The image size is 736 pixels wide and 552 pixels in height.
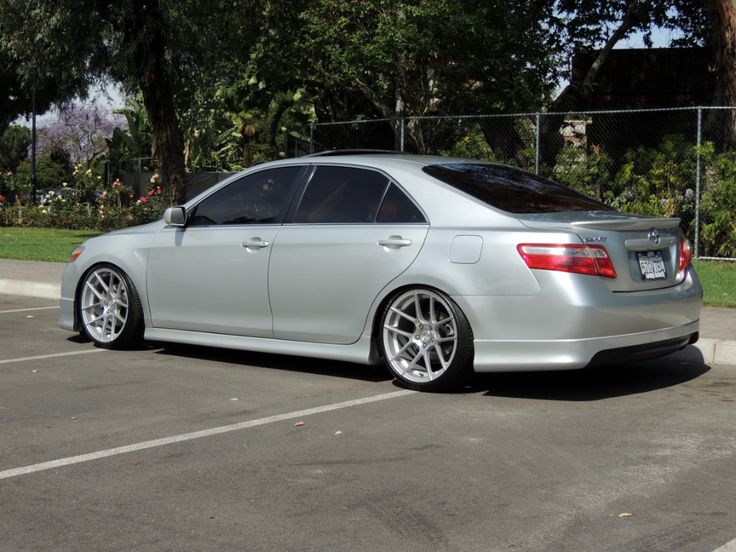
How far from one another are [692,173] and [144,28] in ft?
32.7

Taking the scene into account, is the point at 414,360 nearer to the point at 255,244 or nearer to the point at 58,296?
the point at 255,244

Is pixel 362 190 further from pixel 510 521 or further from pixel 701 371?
pixel 510 521

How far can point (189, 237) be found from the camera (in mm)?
8719

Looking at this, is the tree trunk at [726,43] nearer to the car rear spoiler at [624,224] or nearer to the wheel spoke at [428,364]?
the car rear spoiler at [624,224]

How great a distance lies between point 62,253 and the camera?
18797mm

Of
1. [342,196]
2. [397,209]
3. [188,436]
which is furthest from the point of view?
[342,196]

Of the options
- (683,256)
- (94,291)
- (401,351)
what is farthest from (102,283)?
(683,256)

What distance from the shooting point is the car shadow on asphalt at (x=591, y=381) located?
7449 millimetres

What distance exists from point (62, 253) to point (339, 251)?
1204 cm

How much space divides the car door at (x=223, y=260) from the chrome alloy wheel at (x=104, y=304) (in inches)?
15.6

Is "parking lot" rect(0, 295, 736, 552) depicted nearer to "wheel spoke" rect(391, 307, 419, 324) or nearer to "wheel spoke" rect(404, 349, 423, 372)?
"wheel spoke" rect(404, 349, 423, 372)

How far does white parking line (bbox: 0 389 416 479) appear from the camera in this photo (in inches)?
215

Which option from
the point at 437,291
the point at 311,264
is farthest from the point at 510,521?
the point at 311,264

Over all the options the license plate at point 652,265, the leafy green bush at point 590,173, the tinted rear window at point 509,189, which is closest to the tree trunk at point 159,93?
the leafy green bush at point 590,173
